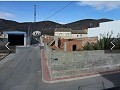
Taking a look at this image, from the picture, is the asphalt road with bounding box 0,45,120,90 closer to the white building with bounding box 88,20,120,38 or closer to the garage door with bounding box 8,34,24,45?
the white building with bounding box 88,20,120,38

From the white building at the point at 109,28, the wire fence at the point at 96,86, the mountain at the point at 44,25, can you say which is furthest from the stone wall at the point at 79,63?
the mountain at the point at 44,25

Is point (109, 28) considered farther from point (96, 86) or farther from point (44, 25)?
point (44, 25)

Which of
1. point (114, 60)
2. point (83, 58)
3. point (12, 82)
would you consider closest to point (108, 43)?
point (114, 60)

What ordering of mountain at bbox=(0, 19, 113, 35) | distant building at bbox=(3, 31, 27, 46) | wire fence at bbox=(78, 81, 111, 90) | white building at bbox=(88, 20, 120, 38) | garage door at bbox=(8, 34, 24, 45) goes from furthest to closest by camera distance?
mountain at bbox=(0, 19, 113, 35) < garage door at bbox=(8, 34, 24, 45) < distant building at bbox=(3, 31, 27, 46) < white building at bbox=(88, 20, 120, 38) < wire fence at bbox=(78, 81, 111, 90)

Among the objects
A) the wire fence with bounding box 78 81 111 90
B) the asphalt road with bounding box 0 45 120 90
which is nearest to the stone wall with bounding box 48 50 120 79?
the asphalt road with bounding box 0 45 120 90

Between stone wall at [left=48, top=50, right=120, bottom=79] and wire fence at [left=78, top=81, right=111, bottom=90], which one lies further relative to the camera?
stone wall at [left=48, top=50, right=120, bottom=79]

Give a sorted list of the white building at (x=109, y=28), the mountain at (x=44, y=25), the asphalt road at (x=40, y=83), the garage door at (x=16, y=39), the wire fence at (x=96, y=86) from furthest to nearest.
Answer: the mountain at (x=44, y=25)
the garage door at (x=16, y=39)
the white building at (x=109, y=28)
the asphalt road at (x=40, y=83)
the wire fence at (x=96, y=86)

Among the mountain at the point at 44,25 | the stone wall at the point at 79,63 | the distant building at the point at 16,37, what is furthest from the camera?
the mountain at the point at 44,25

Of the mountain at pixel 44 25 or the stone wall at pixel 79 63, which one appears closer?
the stone wall at pixel 79 63

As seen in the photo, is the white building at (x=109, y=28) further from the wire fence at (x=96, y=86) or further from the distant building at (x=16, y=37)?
the distant building at (x=16, y=37)

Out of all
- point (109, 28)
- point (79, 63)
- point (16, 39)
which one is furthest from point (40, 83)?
point (16, 39)

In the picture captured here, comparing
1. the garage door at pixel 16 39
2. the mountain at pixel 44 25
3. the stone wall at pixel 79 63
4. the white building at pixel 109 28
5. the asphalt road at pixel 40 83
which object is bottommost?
the asphalt road at pixel 40 83

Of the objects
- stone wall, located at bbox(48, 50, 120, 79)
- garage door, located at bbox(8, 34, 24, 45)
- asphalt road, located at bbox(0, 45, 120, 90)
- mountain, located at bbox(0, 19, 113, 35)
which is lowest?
asphalt road, located at bbox(0, 45, 120, 90)

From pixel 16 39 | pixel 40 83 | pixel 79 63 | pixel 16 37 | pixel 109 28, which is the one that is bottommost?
pixel 40 83
